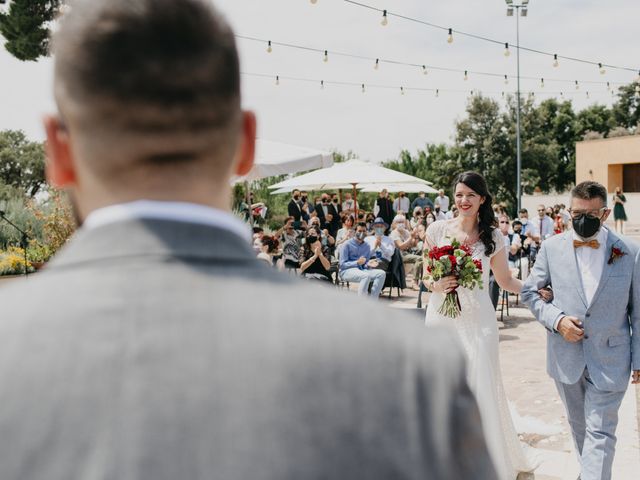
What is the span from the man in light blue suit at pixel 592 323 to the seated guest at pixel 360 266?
7715 millimetres

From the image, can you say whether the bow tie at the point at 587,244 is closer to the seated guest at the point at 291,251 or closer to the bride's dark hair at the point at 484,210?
the bride's dark hair at the point at 484,210

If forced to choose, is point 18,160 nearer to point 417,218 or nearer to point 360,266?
point 417,218

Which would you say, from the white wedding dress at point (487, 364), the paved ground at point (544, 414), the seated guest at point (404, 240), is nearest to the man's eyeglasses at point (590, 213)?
the white wedding dress at point (487, 364)

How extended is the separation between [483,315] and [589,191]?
1.28 metres

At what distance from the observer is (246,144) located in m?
1.11

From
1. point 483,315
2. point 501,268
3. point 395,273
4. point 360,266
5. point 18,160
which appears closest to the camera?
point 483,315

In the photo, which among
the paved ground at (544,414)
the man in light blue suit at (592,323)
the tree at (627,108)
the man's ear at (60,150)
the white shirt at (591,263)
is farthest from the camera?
the tree at (627,108)

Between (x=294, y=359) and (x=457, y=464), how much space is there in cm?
27

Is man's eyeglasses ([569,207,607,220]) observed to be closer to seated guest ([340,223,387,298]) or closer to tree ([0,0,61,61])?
seated guest ([340,223,387,298])

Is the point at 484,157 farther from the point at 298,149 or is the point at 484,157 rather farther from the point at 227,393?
the point at 227,393

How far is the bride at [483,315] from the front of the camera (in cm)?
519

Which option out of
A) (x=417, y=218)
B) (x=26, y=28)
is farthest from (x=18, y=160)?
(x=417, y=218)

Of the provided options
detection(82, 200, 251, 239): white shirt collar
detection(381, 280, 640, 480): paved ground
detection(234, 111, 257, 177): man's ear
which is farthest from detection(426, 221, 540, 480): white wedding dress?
detection(82, 200, 251, 239): white shirt collar

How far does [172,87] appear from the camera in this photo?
0.95 metres
